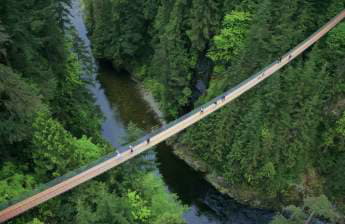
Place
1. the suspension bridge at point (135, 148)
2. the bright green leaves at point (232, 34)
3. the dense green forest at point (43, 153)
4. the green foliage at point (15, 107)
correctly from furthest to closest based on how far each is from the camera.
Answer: the bright green leaves at point (232, 34) → the suspension bridge at point (135, 148) → the dense green forest at point (43, 153) → the green foliage at point (15, 107)

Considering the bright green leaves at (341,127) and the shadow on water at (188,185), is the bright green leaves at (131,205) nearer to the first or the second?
the shadow on water at (188,185)

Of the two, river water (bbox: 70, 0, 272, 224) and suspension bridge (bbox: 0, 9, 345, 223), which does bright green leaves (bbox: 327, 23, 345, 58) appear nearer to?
suspension bridge (bbox: 0, 9, 345, 223)

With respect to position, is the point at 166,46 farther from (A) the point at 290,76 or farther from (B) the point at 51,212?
(B) the point at 51,212

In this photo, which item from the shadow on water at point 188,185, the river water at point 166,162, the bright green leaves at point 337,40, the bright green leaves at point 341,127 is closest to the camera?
the bright green leaves at point 341,127

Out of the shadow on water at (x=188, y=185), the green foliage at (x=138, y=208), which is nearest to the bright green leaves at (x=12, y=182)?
the green foliage at (x=138, y=208)

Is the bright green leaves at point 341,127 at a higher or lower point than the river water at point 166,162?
lower

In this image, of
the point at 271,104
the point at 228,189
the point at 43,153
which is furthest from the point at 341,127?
the point at 43,153

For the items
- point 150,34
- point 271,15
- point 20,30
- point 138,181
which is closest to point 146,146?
point 138,181

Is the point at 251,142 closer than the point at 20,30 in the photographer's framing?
No
